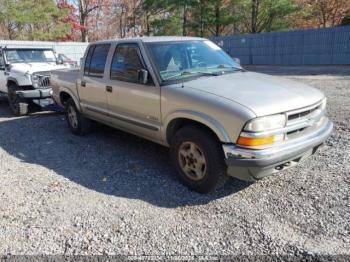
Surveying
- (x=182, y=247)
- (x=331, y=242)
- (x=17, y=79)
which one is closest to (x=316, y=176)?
(x=331, y=242)

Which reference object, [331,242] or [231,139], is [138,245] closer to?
[231,139]

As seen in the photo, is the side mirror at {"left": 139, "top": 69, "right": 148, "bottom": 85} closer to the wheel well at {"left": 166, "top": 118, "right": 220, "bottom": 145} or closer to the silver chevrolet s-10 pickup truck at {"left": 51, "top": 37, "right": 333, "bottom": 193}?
the silver chevrolet s-10 pickup truck at {"left": 51, "top": 37, "right": 333, "bottom": 193}

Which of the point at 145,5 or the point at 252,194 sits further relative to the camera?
the point at 145,5

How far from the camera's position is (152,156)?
16.8 ft

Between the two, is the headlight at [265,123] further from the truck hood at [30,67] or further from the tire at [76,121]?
the truck hood at [30,67]

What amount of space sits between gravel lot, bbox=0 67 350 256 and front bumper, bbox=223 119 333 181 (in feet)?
1.50

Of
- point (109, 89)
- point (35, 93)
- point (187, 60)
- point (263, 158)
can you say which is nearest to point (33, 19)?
point (35, 93)

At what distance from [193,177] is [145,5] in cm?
2922

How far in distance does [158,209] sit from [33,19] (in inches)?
1055

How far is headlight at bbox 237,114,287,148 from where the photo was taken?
3105 millimetres

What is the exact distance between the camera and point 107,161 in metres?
5.00

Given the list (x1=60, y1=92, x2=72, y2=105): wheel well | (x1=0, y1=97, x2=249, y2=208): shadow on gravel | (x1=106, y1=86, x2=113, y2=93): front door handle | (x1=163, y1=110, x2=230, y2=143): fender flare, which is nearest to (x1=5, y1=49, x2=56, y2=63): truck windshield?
(x1=0, y1=97, x2=249, y2=208): shadow on gravel

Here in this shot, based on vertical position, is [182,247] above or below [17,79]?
below

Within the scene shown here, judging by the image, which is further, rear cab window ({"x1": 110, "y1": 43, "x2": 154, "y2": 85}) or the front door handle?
the front door handle
